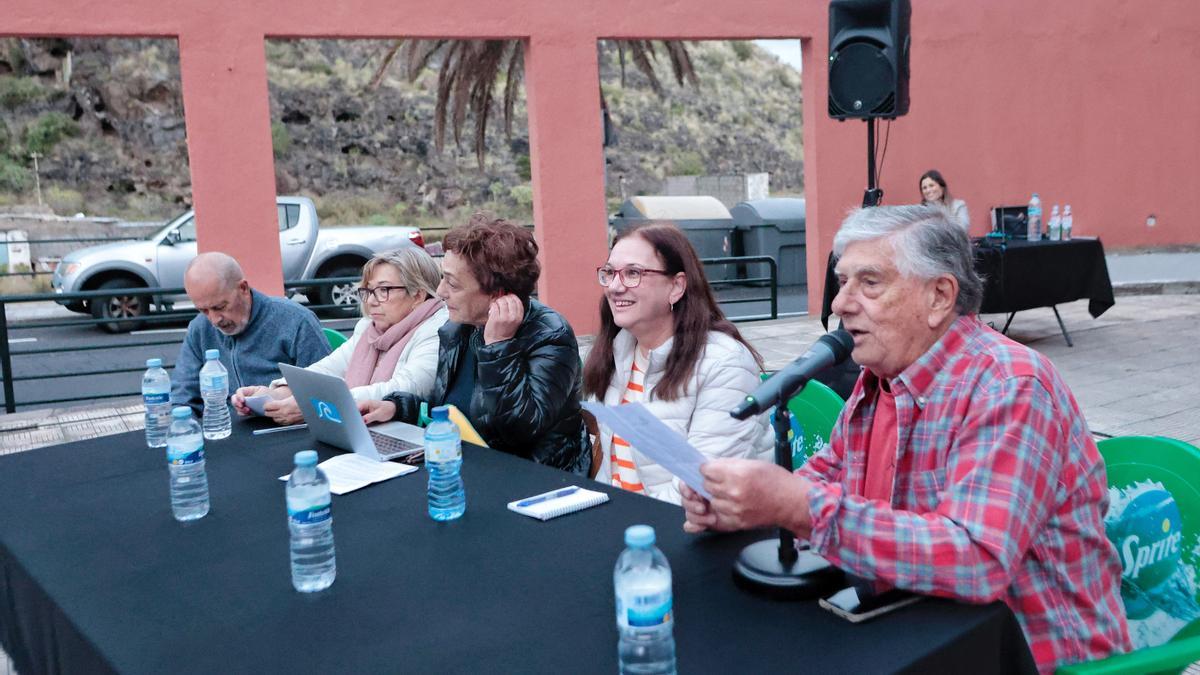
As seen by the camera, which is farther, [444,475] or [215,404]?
[215,404]

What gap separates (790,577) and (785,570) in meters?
0.02

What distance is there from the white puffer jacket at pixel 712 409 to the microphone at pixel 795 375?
872mm

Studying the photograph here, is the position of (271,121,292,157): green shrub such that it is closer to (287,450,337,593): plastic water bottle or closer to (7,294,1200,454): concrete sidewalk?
(7,294,1200,454): concrete sidewalk

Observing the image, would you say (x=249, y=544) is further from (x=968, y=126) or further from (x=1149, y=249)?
(x=1149, y=249)

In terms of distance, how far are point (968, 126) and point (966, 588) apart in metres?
9.40

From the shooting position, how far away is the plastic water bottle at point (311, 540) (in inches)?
66.5

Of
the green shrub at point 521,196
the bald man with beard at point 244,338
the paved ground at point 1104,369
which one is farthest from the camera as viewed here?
the green shrub at point 521,196

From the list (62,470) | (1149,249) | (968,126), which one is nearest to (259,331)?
(62,470)

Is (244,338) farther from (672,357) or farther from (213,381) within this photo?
(672,357)

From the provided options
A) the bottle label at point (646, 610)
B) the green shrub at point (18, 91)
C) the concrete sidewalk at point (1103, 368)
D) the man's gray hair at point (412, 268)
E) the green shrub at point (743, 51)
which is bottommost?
the concrete sidewalk at point (1103, 368)

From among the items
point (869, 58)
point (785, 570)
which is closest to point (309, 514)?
point (785, 570)

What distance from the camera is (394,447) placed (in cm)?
263

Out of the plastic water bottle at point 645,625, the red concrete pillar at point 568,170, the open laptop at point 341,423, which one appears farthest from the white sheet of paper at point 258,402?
the red concrete pillar at point 568,170

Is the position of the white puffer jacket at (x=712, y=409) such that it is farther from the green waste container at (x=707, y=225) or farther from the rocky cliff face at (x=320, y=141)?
the rocky cliff face at (x=320, y=141)
